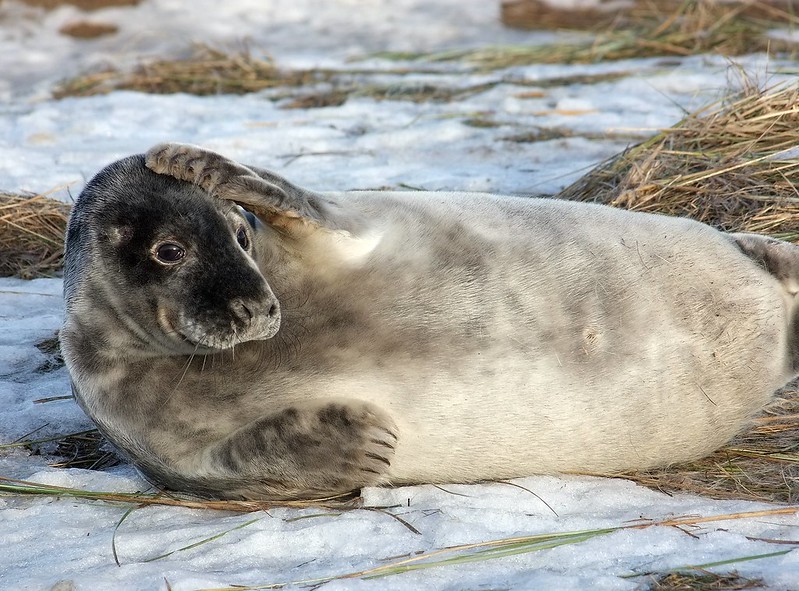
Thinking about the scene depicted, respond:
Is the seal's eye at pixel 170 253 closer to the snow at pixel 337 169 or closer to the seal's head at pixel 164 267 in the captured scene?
the seal's head at pixel 164 267

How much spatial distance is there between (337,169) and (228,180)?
2.73m

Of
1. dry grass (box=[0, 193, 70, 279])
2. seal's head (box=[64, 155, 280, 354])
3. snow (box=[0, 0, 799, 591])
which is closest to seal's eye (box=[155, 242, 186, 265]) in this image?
seal's head (box=[64, 155, 280, 354])

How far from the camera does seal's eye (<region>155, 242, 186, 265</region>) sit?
2578 mm

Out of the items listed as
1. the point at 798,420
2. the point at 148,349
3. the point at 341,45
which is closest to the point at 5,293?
the point at 148,349

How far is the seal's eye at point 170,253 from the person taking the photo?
8.46ft

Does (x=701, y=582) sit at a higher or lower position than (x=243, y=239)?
lower

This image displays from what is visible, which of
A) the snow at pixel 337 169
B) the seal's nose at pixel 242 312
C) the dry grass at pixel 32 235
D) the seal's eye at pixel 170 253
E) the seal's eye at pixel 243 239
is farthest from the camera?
the dry grass at pixel 32 235

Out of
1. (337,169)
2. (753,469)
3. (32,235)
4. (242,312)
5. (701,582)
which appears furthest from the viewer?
(337,169)

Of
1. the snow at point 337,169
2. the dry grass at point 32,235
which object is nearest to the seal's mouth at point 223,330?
the snow at point 337,169

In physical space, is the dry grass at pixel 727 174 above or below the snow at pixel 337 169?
above

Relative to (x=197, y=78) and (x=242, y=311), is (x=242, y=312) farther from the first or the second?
(x=197, y=78)

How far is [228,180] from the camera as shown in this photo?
2664mm

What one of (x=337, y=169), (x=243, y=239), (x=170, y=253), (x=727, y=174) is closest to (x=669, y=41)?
(x=337, y=169)

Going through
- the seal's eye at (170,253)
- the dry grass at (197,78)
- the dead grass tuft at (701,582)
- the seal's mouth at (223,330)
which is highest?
the seal's eye at (170,253)
